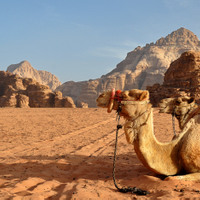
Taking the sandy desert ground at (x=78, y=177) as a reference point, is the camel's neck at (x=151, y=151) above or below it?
above

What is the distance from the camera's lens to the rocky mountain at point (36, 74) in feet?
538

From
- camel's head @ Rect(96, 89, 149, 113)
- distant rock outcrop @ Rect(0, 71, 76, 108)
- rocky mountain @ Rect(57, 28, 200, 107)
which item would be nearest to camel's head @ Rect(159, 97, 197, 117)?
camel's head @ Rect(96, 89, 149, 113)

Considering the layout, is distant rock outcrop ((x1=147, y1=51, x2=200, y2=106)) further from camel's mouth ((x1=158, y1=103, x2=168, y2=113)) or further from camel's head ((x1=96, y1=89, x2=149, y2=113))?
camel's head ((x1=96, y1=89, x2=149, y2=113))

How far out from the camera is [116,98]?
3941mm

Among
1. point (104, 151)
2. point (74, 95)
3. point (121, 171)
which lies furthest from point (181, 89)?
point (74, 95)

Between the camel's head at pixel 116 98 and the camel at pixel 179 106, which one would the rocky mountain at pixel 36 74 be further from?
the camel's head at pixel 116 98

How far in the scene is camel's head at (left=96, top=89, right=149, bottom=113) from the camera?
3.93 m

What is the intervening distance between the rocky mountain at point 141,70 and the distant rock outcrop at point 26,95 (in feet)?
117

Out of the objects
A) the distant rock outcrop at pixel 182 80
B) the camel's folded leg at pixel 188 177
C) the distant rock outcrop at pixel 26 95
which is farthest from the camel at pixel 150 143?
the distant rock outcrop at pixel 26 95

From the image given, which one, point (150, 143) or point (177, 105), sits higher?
point (177, 105)

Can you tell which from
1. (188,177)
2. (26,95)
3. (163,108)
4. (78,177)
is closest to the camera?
(188,177)

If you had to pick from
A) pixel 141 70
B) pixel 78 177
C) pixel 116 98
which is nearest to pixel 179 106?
pixel 116 98

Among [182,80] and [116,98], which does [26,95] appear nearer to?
[182,80]

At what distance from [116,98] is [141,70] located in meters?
95.0
